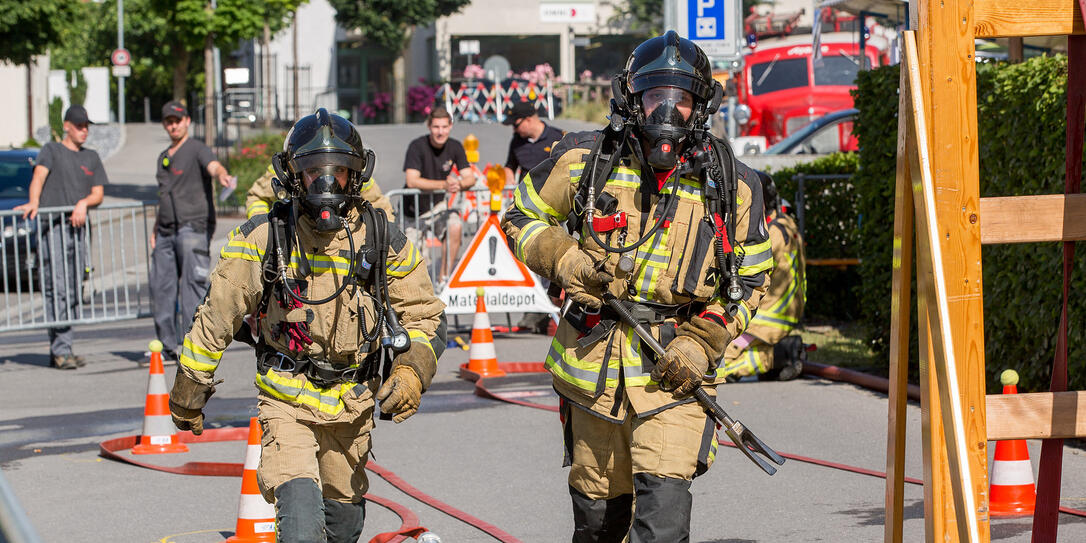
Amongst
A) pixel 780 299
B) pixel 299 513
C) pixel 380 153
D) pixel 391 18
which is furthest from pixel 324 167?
pixel 391 18

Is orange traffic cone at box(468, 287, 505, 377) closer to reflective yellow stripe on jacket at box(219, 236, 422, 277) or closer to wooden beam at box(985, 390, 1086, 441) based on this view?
reflective yellow stripe on jacket at box(219, 236, 422, 277)

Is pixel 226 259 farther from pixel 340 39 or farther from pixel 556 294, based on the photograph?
pixel 340 39

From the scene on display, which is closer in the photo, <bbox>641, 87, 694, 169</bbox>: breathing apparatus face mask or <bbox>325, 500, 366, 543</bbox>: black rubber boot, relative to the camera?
<bbox>641, 87, 694, 169</bbox>: breathing apparatus face mask

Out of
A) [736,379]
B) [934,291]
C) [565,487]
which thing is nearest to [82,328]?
[736,379]

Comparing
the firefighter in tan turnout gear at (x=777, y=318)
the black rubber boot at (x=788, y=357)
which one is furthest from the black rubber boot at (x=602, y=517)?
the black rubber boot at (x=788, y=357)

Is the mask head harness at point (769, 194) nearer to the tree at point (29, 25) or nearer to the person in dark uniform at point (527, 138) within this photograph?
the person in dark uniform at point (527, 138)

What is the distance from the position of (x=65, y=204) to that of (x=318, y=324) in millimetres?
7693

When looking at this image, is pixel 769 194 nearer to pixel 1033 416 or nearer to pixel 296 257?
pixel 296 257

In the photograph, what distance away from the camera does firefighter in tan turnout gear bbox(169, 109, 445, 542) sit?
4.78 meters

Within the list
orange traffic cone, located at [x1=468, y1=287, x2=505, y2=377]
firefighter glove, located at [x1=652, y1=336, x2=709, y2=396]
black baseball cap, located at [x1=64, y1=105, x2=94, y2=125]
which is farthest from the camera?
black baseball cap, located at [x1=64, y1=105, x2=94, y2=125]

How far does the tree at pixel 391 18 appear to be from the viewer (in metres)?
46.4

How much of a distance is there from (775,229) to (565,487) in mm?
3260

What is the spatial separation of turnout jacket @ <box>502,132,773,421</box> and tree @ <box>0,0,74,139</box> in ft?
80.0

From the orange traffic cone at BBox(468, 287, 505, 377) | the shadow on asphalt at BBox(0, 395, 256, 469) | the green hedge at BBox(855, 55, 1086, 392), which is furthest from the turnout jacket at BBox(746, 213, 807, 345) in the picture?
the shadow on asphalt at BBox(0, 395, 256, 469)
